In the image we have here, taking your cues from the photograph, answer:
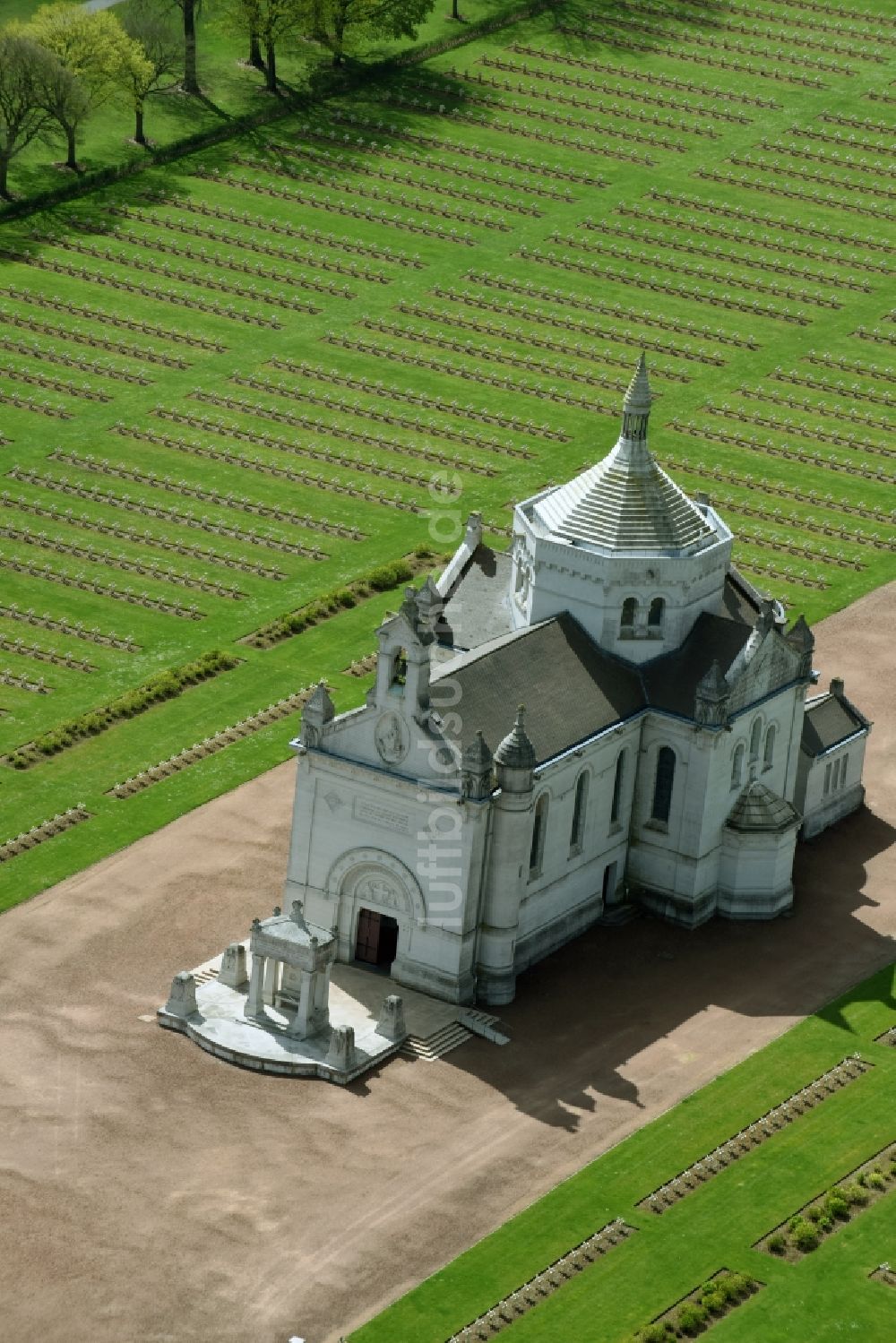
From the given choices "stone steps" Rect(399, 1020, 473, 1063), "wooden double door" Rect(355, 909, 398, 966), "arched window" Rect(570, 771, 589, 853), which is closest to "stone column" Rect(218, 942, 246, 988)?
"wooden double door" Rect(355, 909, 398, 966)

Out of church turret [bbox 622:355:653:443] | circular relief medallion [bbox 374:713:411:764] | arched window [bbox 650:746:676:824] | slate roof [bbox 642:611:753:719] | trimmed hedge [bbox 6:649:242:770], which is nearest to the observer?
circular relief medallion [bbox 374:713:411:764]

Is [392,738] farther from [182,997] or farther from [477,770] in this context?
[182,997]

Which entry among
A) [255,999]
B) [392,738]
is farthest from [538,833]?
[255,999]

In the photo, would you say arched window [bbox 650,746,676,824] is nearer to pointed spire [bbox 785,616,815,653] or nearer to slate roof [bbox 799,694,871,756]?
pointed spire [bbox 785,616,815,653]

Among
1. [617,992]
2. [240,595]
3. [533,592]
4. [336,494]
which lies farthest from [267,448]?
[617,992]

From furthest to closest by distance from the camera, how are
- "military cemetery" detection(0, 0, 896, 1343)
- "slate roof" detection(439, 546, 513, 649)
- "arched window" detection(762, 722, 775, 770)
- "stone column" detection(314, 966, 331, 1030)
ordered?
"slate roof" detection(439, 546, 513, 649) < "arched window" detection(762, 722, 775, 770) < "stone column" detection(314, 966, 331, 1030) < "military cemetery" detection(0, 0, 896, 1343)

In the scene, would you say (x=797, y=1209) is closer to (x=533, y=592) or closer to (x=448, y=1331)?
(x=448, y=1331)

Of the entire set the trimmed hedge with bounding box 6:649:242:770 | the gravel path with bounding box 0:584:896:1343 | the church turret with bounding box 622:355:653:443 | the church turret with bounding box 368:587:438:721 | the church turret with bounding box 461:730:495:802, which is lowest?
the gravel path with bounding box 0:584:896:1343
